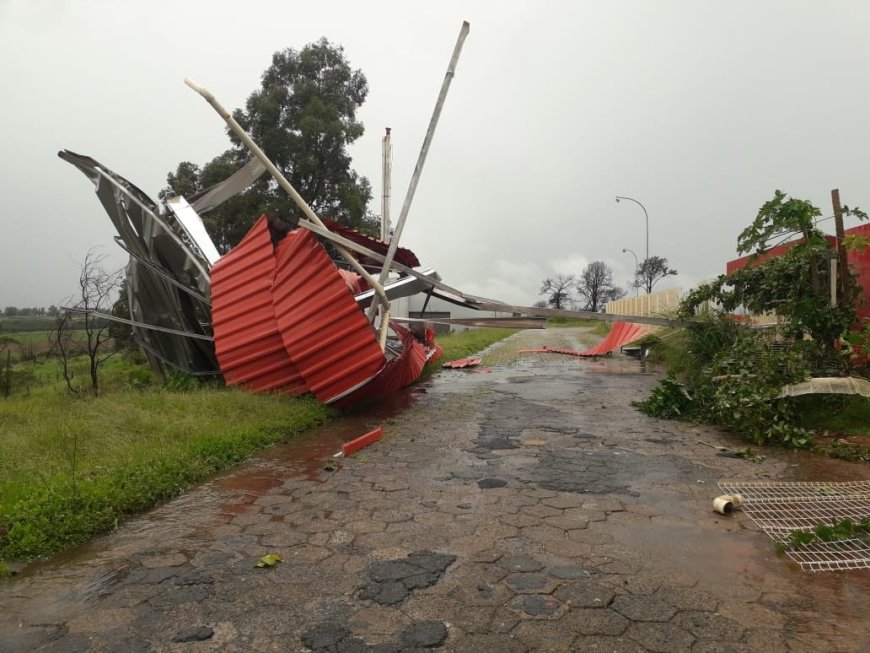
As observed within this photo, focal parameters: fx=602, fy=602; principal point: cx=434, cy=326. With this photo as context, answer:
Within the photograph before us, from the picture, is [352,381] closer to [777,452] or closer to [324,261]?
[324,261]

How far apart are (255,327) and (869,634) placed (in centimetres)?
698

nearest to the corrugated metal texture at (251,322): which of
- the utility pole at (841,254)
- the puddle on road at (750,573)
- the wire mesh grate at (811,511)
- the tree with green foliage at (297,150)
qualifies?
the puddle on road at (750,573)

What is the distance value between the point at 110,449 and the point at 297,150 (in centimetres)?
2126

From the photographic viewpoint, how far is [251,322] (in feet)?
26.2

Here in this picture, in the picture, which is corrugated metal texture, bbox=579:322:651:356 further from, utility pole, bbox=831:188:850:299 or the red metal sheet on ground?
utility pole, bbox=831:188:850:299

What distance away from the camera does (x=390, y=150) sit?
13.6 meters

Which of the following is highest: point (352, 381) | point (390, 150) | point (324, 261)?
point (390, 150)

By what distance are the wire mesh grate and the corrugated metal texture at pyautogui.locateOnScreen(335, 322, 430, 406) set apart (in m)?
4.70

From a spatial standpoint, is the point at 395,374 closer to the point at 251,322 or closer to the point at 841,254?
the point at 251,322

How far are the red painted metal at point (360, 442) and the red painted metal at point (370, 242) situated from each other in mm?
3151

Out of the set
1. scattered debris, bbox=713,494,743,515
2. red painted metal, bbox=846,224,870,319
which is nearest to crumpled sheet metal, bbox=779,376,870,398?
red painted metal, bbox=846,224,870,319

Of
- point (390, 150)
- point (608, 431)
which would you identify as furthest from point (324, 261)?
point (390, 150)

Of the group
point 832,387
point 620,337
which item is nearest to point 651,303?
point 620,337

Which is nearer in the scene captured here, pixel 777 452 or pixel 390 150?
pixel 777 452
